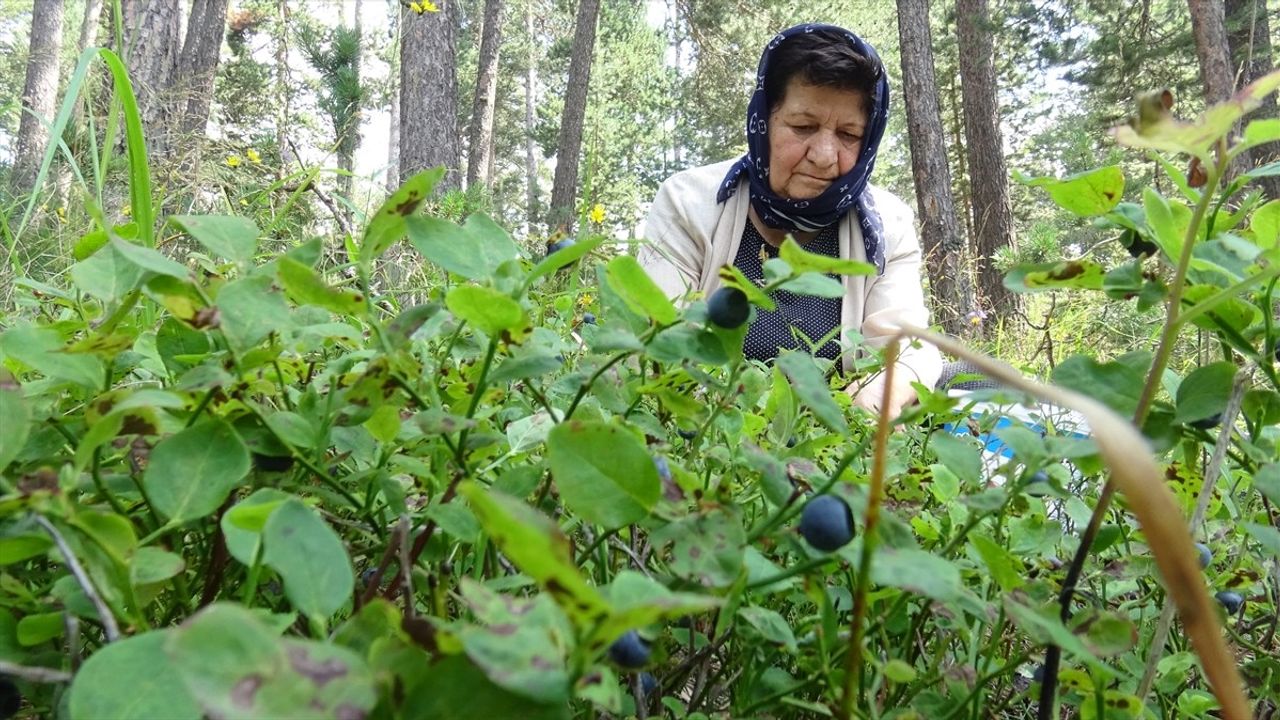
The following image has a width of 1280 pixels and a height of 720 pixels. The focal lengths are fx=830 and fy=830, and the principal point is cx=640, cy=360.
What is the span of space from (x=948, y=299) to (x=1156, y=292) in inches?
193

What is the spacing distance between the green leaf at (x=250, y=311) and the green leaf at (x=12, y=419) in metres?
0.08

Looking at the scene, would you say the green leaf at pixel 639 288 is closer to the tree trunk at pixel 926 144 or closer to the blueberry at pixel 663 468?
the blueberry at pixel 663 468

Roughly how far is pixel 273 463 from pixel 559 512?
0.17 meters

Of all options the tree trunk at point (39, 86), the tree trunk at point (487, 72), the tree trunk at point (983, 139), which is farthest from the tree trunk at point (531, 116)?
the tree trunk at point (983, 139)

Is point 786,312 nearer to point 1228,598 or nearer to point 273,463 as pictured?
point 1228,598

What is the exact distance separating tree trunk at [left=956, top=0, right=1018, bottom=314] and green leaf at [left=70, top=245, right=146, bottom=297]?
600 cm

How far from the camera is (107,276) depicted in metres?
0.43

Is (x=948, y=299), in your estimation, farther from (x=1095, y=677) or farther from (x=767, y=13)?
(x=767, y=13)

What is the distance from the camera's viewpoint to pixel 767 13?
1341 centimetres

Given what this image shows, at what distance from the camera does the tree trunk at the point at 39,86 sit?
19.3 ft

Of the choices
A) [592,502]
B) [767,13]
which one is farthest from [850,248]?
[767,13]

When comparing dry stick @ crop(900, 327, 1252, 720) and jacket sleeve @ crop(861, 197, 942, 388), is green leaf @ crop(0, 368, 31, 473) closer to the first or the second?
dry stick @ crop(900, 327, 1252, 720)

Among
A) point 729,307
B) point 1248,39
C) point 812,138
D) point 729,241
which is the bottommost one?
point 729,241

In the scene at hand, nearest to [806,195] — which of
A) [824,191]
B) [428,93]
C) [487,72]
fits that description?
[824,191]
